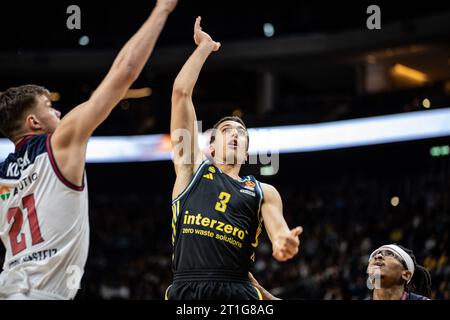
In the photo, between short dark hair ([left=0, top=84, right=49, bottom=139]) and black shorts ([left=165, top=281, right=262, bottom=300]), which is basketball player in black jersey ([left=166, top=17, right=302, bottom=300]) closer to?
black shorts ([left=165, top=281, right=262, bottom=300])

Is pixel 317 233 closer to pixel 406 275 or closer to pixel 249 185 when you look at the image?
pixel 406 275

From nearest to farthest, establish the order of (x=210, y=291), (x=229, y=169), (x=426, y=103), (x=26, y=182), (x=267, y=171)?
(x=26, y=182) < (x=210, y=291) < (x=229, y=169) < (x=426, y=103) < (x=267, y=171)

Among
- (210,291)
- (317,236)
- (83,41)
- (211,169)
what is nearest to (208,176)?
(211,169)

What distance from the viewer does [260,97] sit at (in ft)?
84.9

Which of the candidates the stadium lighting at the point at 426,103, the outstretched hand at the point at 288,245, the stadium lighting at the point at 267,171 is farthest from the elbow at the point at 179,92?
the stadium lighting at the point at 267,171

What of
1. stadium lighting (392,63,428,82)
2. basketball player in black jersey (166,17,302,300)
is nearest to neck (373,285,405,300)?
basketball player in black jersey (166,17,302,300)

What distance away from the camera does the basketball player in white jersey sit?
3.84 meters

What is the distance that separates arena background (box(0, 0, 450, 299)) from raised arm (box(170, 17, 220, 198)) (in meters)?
12.2

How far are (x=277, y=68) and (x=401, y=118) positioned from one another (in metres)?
5.97

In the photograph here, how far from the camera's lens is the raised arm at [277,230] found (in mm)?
3906

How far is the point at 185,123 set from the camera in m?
5.18

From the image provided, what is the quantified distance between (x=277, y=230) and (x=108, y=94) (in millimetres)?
1366
